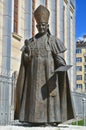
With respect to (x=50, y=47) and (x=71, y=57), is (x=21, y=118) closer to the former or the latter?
(x=50, y=47)

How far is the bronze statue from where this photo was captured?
24.5 feet

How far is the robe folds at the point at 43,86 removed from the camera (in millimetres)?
7465

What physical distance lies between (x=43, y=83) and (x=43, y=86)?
0.17 ft

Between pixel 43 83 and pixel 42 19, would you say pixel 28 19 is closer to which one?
pixel 42 19

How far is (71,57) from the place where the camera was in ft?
153

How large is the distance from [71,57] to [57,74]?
128ft

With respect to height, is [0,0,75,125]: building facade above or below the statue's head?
above

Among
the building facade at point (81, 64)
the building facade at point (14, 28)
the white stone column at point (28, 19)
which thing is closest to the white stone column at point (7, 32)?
the building facade at point (14, 28)

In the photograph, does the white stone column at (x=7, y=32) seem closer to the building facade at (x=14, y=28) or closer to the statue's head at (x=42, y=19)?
the building facade at (x=14, y=28)

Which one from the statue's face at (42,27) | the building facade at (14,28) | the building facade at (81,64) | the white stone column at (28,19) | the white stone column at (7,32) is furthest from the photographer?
the building facade at (81,64)

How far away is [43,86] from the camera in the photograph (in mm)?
7555

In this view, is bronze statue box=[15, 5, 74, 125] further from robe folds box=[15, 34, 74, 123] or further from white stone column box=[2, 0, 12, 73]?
white stone column box=[2, 0, 12, 73]

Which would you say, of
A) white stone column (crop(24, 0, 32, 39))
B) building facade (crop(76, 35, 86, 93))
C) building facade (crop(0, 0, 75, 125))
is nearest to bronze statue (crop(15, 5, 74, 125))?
building facade (crop(0, 0, 75, 125))

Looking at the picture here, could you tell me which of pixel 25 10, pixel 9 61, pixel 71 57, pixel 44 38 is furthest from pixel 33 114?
pixel 71 57
